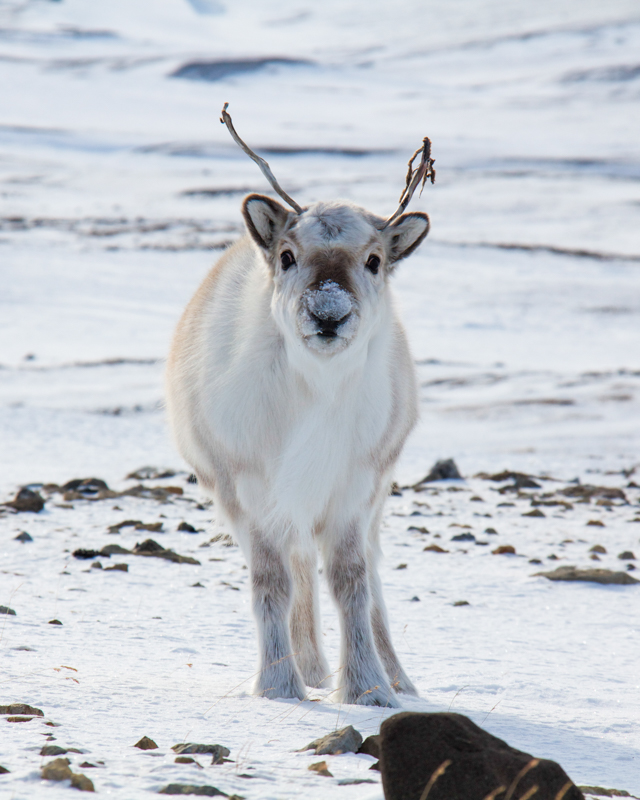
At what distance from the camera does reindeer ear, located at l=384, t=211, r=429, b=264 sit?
14.3ft

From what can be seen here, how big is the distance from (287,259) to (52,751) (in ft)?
7.21

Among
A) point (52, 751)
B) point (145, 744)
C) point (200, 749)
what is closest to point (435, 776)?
point (200, 749)

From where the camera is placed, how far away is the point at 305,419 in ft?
13.5

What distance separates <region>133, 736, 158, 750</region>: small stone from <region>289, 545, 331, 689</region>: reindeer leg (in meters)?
1.76

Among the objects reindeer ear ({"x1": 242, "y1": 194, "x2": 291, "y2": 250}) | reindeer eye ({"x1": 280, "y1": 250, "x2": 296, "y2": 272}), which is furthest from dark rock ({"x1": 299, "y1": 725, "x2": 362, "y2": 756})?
reindeer ear ({"x1": 242, "y1": 194, "x2": 291, "y2": 250})

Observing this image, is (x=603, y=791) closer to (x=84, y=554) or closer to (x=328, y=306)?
(x=328, y=306)

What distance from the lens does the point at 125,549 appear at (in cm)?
659

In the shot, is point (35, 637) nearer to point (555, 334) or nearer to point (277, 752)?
point (277, 752)

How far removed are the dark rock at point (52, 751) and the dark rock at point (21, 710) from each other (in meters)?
0.45

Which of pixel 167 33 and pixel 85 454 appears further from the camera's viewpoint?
pixel 167 33

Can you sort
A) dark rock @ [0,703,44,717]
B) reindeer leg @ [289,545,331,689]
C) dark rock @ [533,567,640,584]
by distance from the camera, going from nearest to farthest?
dark rock @ [0,703,44,717], reindeer leg @ [289,545,331,689], dark rock @ [533,567,640,584]

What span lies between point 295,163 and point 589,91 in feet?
88.8

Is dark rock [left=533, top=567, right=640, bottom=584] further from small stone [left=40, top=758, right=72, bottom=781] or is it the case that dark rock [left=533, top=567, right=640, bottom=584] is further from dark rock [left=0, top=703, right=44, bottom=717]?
small stone [left=40, top=758, right=72, bottom=781]

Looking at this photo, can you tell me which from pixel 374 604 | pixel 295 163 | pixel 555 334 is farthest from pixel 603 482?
pixel 295 163
